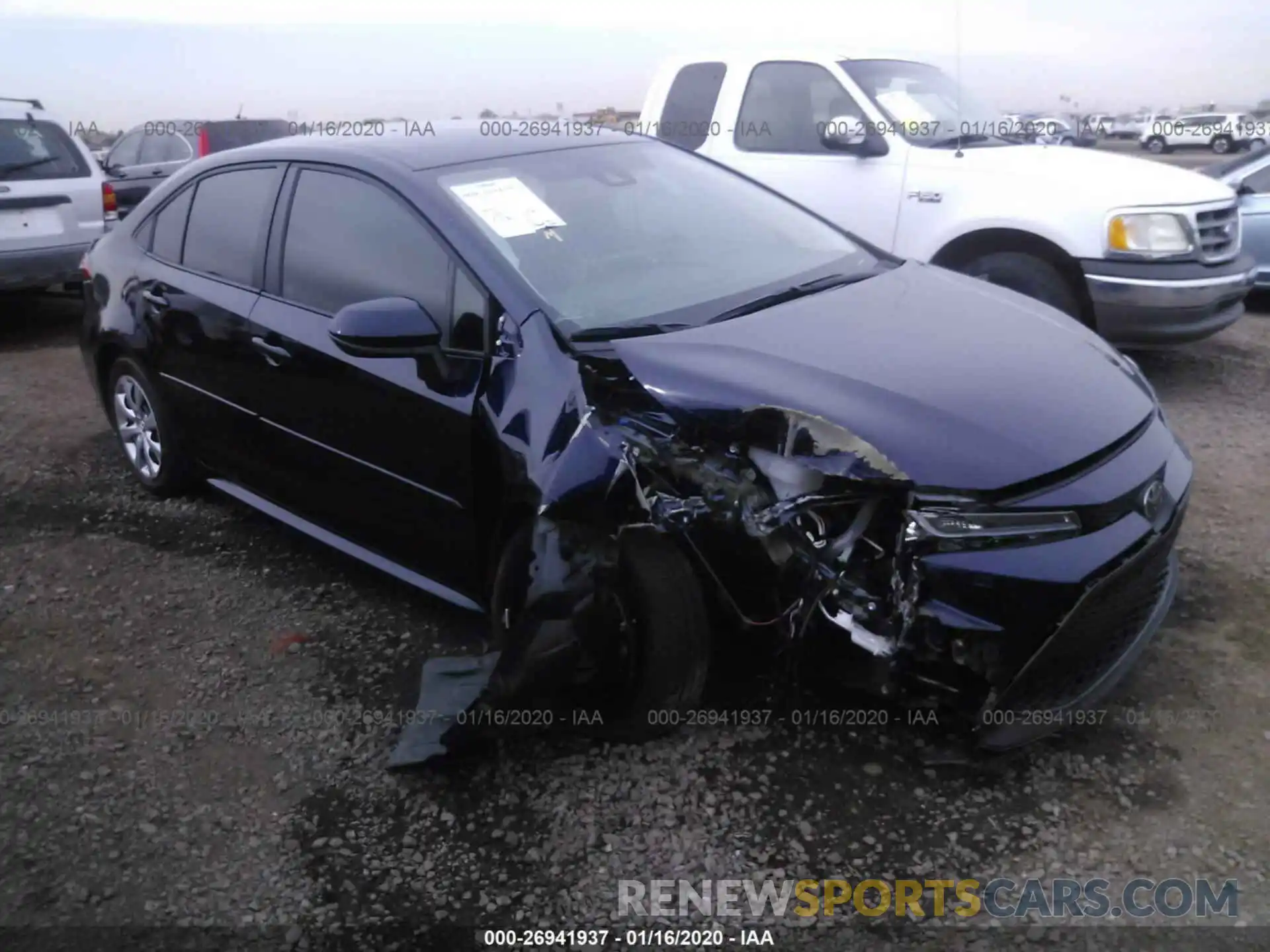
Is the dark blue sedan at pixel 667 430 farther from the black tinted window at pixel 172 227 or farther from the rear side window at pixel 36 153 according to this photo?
the rear side window at pixel 36 153

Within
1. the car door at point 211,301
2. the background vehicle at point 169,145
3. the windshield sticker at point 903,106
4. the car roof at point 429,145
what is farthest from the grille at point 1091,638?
the background vehicle at point 169,145

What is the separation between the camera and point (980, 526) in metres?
2.39

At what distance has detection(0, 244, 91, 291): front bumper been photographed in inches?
299

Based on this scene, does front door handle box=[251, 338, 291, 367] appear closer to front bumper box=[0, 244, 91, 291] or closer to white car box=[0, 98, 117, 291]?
white car box=[0, 98, 117, 291]

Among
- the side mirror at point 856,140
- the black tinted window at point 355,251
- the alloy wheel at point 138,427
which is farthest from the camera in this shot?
the side mirror at point 856,140

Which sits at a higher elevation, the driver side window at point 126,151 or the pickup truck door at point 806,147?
the pickup truck door at point 806,147

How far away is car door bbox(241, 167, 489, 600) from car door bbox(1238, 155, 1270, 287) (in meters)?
6.33

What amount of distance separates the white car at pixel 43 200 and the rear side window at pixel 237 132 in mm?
3725

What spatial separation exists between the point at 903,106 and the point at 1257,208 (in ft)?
9.62

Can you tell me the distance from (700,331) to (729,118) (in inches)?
161

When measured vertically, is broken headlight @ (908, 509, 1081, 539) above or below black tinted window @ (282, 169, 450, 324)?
below

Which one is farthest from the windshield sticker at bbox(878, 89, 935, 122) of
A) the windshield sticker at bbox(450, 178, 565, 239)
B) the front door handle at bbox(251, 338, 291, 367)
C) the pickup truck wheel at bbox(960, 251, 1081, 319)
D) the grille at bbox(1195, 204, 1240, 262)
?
the front door handle at bbox(251, 338, 291, 367)

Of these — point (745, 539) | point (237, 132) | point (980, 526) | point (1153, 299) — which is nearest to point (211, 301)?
point (745, 539)

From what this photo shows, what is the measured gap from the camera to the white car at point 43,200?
7.63 metres
